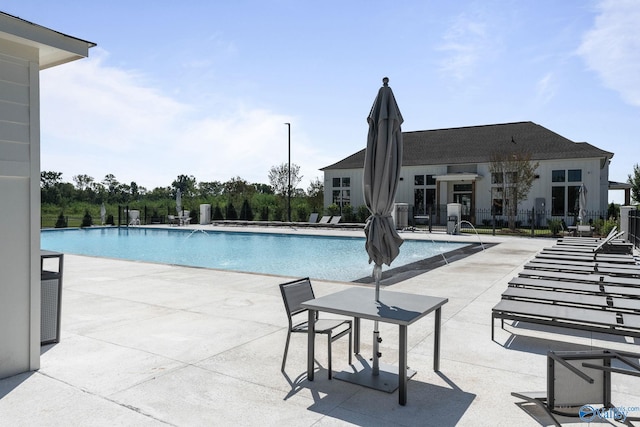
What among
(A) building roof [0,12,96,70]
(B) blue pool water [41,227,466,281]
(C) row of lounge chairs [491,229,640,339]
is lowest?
(B) blue pool water [41,227,466,281]

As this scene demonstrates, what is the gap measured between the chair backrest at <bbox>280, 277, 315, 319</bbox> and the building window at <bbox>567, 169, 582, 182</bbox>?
27.3m

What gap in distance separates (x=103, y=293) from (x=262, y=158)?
35.9 meters

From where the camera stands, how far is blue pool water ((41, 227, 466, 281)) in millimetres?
12398

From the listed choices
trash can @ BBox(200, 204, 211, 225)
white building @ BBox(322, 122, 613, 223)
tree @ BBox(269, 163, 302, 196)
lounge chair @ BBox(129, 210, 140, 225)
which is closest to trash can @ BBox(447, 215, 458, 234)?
white building @ BBox(322, 122, 613, 223)

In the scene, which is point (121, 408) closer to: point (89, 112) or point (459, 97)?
point (459, 97)

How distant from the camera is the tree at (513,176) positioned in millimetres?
24734

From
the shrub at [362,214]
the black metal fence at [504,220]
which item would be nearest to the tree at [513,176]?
the black metal fence at [504,220]

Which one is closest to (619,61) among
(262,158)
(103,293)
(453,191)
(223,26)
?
(223,26)

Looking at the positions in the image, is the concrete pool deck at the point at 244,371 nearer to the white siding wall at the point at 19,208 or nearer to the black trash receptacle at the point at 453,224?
the white siding wall at the point at 19,208

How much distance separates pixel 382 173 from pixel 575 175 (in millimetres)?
27404

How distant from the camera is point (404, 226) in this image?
79.8ft

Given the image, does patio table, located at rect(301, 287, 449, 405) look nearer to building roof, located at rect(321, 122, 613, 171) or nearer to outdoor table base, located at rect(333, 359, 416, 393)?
outdoor table base, located at rect(333, 359, 416, 393)

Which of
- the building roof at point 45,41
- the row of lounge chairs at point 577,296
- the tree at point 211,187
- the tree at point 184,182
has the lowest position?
the row of lounge chairs at point 577,296

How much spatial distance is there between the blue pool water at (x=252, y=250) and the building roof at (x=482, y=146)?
13.7 metres
